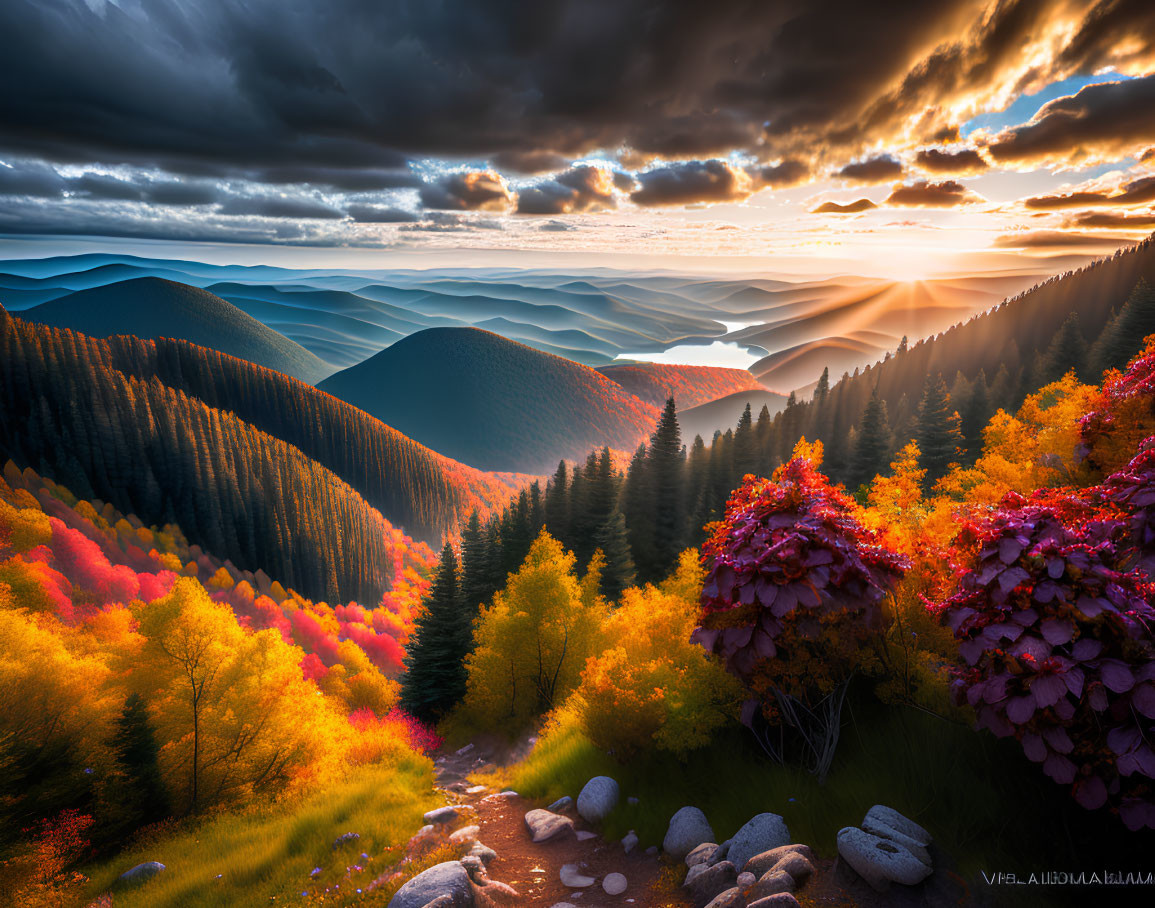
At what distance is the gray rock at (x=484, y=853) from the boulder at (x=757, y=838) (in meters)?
5.41

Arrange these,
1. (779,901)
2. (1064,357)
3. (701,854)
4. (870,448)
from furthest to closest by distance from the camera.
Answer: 1. (1064,357)
2. (870,448)
3. (701,854)
4. (779,901)

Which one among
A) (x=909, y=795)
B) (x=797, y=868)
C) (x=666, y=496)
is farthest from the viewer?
(x=666, y=496)

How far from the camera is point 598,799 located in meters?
12.5

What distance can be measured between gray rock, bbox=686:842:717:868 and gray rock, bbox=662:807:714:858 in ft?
1.47

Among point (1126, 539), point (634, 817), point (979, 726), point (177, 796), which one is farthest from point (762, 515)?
point (177, 796)

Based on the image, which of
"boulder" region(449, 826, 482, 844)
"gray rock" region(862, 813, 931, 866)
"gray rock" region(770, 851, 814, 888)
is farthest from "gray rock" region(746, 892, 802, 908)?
"boulder" region(449, 826, 482, 844)

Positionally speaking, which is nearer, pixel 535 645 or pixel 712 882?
pixel 712 882

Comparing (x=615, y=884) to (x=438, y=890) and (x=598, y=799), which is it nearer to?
(x=598, y=799)

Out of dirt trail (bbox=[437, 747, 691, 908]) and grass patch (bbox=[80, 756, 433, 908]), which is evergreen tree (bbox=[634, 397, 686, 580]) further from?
dirt trail (bbox=[437, 747, 691, 908])

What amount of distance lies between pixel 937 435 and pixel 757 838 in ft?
236

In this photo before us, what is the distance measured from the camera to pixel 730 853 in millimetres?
8695

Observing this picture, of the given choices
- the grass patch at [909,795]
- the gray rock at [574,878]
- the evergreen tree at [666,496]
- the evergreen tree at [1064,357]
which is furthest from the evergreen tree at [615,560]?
the evergreen tree at [1064,357]

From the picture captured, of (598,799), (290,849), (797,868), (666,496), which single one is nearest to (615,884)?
(598,799)

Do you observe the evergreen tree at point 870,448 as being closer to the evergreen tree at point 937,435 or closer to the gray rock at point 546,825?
the evergreen tree at point 937,435
